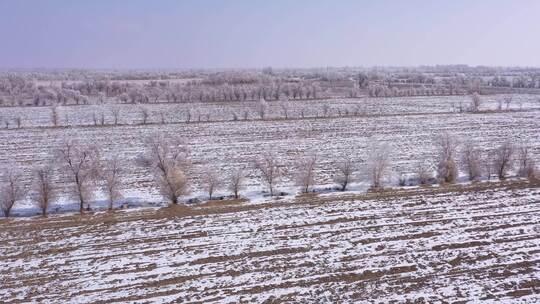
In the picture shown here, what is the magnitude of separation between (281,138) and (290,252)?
3113 cm

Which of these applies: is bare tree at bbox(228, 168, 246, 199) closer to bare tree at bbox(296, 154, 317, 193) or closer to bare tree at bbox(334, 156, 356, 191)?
bare tree at bbox(296, 154, 317, 193)

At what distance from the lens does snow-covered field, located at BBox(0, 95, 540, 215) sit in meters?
38.1

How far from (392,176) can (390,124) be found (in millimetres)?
27300

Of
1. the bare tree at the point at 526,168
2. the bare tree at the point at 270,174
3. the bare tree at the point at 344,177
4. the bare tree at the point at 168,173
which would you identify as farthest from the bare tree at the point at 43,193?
the bare tree at the point at 526,168

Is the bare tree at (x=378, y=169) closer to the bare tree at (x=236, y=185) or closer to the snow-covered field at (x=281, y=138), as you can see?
the snow-covered field at (x=281, y=138)

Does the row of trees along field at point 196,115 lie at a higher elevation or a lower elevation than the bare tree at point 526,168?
higher

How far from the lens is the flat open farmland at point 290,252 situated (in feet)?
61.4

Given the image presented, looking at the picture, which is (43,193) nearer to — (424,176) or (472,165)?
(424,176)

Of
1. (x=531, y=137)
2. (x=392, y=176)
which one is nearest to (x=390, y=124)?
(x=531, y=137)

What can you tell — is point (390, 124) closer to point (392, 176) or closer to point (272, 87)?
point (392, 176)

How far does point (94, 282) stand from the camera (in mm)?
19812

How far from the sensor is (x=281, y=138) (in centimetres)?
5269

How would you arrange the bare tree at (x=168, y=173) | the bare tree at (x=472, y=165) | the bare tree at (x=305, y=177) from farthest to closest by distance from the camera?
the bare tree at (x=472, y=165)
the bare tree at (x=305, y=177)
the bare tree at (x=168, y=173)

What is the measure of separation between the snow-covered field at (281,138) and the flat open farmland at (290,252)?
5183 millimetres
